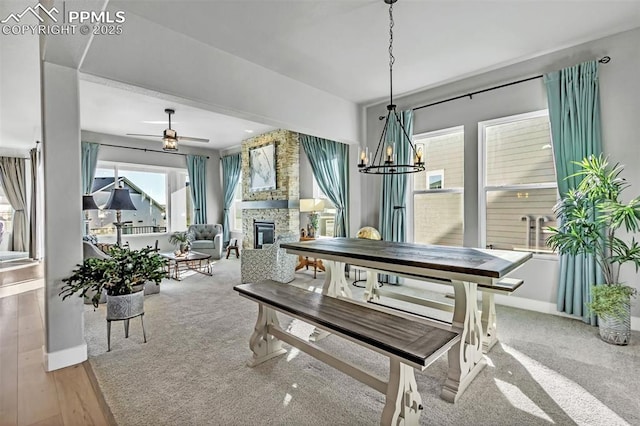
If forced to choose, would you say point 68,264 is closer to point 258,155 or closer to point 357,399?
point 357,399

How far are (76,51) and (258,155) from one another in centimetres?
474

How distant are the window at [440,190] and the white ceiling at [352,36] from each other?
0.81 meters

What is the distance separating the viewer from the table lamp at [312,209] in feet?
18.6

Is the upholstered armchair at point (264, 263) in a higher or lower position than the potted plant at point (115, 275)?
lower

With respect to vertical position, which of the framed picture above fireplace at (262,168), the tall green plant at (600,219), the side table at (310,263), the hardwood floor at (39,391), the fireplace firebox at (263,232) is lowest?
the hardwood floor at (39,391)

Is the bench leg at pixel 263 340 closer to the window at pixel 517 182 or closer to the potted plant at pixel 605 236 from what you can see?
the potted plant at pixel 605 236

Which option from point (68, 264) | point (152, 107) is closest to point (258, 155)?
point (152, 107)

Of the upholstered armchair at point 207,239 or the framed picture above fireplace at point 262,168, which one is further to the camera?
the upholstered armchair at point 207,239

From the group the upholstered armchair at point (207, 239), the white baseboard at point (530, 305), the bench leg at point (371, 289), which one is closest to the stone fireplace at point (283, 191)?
the upholstered armchair at point (207, 239)

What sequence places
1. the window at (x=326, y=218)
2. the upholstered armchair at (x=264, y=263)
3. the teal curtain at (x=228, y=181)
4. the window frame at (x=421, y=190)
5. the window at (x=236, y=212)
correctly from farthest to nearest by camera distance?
the window at (x=236, y=212) < the teal curtain at (x=228, y=181) < the window at (x=326, y=218) < the upholstered armchair at (x=264, y=263) < the window frame at (x=421, y=190)

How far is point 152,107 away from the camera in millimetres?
4828

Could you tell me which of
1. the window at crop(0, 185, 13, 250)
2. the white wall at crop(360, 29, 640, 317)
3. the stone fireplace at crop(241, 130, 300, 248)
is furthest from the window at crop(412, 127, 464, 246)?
the window at crop(0, 185, 13, 250)

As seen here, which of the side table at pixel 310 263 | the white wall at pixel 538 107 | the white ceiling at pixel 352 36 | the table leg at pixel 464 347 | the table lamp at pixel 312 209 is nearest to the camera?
the table leg at pixel 464 347

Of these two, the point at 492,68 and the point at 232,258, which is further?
the point at 232,258
